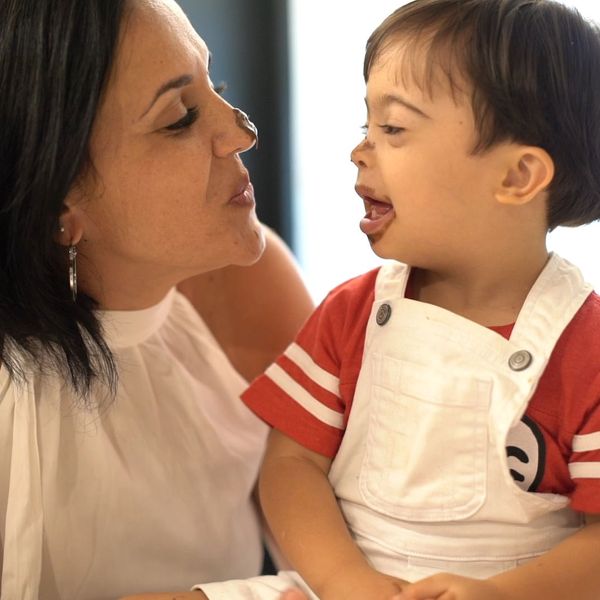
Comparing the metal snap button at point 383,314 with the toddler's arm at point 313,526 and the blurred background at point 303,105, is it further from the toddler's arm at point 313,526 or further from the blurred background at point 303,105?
the blurred background at point 303,105

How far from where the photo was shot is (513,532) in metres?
1.12

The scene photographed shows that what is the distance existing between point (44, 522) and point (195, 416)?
29 centimetres

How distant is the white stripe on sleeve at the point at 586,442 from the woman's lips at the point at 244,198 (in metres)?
0.54

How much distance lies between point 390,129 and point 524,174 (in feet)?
0.51

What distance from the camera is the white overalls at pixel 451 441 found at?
1105 millimetres

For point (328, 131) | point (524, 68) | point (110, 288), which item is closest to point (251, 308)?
point (110, 288)

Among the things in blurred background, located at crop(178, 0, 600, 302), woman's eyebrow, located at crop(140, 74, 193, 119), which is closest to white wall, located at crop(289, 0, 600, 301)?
blurred background, located at crop(178, 0, 600, 302)

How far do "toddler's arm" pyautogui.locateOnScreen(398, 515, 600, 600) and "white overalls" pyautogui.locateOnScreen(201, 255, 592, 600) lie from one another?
2.1 inches

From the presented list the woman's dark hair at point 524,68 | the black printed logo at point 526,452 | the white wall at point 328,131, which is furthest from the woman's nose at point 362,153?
the white wall at point 328,131

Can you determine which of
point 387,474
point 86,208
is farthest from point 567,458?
point 86,208

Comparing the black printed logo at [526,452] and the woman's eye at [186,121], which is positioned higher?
the woman's eye at [186,121]

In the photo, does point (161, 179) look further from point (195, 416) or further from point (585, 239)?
point (585, 239)

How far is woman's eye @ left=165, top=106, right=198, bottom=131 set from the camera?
4.24 feet

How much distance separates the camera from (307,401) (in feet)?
4.14
